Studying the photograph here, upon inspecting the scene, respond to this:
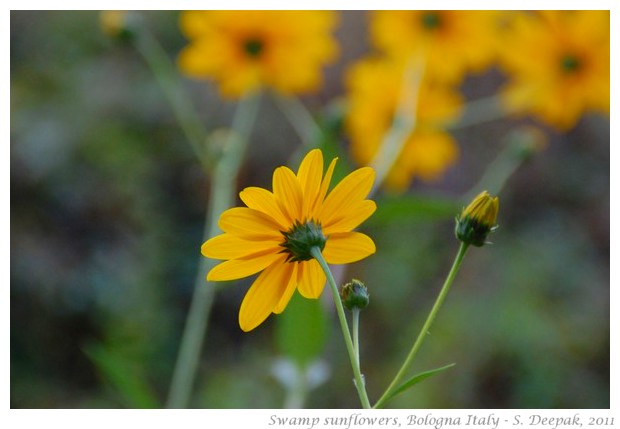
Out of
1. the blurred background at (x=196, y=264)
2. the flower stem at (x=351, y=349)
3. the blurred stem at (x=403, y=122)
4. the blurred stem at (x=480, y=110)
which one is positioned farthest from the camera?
the blurred stem at (x=480, y=110)

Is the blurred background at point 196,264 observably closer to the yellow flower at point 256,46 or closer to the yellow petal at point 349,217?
the yellow flower at point 256,46

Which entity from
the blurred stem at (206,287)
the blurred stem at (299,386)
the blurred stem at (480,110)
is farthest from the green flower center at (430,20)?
the blurred stem at (480,110)

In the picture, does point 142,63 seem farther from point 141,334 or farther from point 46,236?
point 141,334

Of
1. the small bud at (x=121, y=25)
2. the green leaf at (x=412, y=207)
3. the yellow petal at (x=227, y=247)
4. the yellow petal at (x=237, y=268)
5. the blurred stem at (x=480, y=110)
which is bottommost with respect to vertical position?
the blurred stem at (x=480, y=110)

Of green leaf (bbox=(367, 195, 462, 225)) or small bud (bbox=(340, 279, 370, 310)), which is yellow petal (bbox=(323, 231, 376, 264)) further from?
green leaf (bbox=(367, 195, 462, 225))
